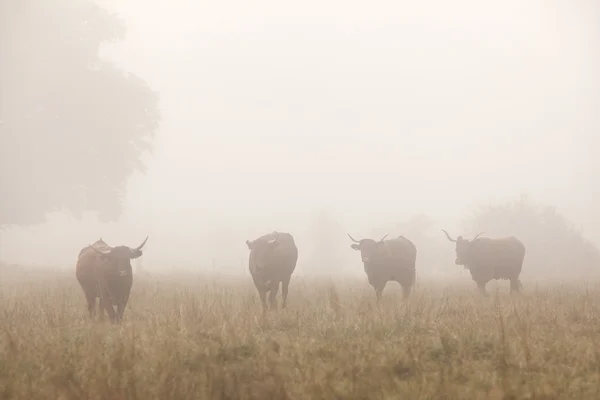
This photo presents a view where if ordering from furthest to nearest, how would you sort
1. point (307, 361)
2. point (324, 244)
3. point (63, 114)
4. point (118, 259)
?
point (324, 244) → point (63, 114) → point (118, 259) → point (307, 361)

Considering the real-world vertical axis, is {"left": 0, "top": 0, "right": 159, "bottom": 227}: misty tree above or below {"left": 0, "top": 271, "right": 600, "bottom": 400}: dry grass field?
above

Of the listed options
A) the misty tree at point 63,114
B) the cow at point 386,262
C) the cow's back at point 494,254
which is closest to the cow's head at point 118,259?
the cow at point 386,262

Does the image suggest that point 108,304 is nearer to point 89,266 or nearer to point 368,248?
point 89,266

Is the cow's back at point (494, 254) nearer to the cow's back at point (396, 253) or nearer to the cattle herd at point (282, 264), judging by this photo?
the cattle herd at point (282, 264)

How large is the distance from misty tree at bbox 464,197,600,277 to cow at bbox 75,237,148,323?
3075 cm

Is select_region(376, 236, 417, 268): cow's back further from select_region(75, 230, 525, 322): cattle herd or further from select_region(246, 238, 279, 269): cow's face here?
select_region(246, 238, 279, 269): cow's face

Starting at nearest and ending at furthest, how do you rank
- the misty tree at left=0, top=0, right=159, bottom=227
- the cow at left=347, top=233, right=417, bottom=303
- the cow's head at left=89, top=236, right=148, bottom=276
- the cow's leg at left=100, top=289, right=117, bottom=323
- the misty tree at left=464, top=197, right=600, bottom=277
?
the cow's leg at left=100, top=289, right=117, bottom=323 < the cow's head at left=89, top=236, right=148, bottom=276 < the cow at left=347, top=233, right=417, bottom=303 < the misty tree at left=0, top=0, right=159, bottom=227 < the misty tree at left=464, top=197, right=600, bottom=277

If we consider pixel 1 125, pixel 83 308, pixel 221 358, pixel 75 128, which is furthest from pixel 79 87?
A: pixel 221 358

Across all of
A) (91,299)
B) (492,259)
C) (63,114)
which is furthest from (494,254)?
(63,114)

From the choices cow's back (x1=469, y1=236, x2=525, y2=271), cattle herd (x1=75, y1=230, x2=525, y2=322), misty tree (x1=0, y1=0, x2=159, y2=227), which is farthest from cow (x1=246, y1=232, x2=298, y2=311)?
misty tree (x1=0, y1=0, x2=159, y2=227)

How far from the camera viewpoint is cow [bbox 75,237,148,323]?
8.49 metres

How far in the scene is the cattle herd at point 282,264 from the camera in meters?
8.69

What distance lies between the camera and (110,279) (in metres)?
8.66

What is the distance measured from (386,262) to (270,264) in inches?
166
